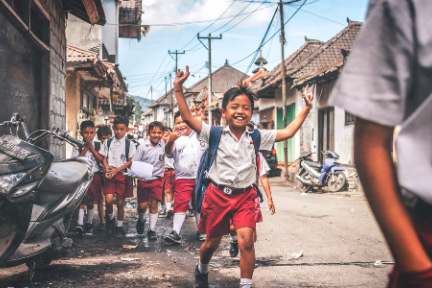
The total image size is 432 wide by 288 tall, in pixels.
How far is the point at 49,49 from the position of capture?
642 cm

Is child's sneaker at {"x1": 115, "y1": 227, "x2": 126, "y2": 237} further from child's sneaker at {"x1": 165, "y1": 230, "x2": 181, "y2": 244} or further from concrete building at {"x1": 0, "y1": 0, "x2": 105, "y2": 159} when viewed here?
concrete building at {"x1": 0, "y1": 0, "x2": 105, "y2": 159}

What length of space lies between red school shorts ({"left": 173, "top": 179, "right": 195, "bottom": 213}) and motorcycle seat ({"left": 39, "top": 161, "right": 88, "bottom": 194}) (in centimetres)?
186

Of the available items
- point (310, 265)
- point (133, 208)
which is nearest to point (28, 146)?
point (310, 265)

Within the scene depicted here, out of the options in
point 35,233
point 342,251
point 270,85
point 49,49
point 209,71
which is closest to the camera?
point 35,233

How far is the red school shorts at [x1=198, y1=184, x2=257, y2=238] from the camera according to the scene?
3.60 metres

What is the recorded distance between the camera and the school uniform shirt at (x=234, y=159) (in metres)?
3.68

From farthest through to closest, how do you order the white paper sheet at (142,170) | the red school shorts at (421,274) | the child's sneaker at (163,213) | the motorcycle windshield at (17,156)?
the child's sneaker at (163,213) → the white paper sheet at (142,170) → the motorcycle windshield at (17,156) → the red school shorts at (421,274)

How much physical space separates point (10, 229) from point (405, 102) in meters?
2.96

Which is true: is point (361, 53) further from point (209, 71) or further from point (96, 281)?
point (209, 71)

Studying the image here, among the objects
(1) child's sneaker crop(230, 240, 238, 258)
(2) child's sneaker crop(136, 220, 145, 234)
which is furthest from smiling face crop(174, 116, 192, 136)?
(1) child's sneaker crop(230, 240, 238, 258)

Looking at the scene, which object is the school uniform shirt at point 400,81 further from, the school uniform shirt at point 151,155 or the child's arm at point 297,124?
the school uniform shirt at point 151,155

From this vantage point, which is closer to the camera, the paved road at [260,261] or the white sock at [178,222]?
the paved road at [260,261]

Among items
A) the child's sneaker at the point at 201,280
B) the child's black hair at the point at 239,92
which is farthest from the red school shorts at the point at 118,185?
the child's black hair at the point at 239,92

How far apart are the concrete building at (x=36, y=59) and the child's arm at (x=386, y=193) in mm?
4571
